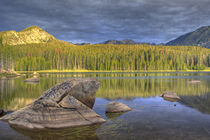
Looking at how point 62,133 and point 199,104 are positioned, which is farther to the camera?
point 199,104

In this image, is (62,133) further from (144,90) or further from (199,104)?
(144,90)

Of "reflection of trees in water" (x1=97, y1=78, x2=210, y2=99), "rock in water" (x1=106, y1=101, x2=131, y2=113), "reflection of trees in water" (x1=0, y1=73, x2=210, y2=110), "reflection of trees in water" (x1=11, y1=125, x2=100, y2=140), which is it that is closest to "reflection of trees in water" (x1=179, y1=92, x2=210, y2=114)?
"reflection of trees in water" (x1=0, y1=73, x2=210, y2=110)

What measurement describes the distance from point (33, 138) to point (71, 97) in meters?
4.56

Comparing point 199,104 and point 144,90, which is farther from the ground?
point 144,90

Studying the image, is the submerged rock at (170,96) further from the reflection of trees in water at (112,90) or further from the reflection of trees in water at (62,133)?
the reflection of trees in water at (62,133)

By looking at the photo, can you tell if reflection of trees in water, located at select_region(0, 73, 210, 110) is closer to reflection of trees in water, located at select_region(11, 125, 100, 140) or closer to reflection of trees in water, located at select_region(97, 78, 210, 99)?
reflection of trees in water, located at select_region(97, 78, 210, 99)

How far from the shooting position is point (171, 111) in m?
17.1

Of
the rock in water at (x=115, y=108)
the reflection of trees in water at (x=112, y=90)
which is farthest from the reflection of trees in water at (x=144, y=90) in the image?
the rock in water at (x=115, y=108)

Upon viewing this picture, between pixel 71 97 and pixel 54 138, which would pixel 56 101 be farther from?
pixel 54 138

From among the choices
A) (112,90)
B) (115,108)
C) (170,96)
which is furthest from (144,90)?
(115,108)

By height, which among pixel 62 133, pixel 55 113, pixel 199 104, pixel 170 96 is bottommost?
pixel 199 104

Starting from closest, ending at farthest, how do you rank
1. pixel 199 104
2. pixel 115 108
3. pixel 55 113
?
pixel 55 113 → pixel 115 108 → pixel 199 104

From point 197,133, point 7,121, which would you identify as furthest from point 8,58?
point 197,133

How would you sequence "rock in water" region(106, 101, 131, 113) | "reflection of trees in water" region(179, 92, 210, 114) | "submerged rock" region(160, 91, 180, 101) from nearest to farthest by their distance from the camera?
"rock in water" region(106, 101, 131, 113), "reflection of trees in water" region(179, 92, 210, 114), "submerged rock" region(160, 91, 180, 101)
